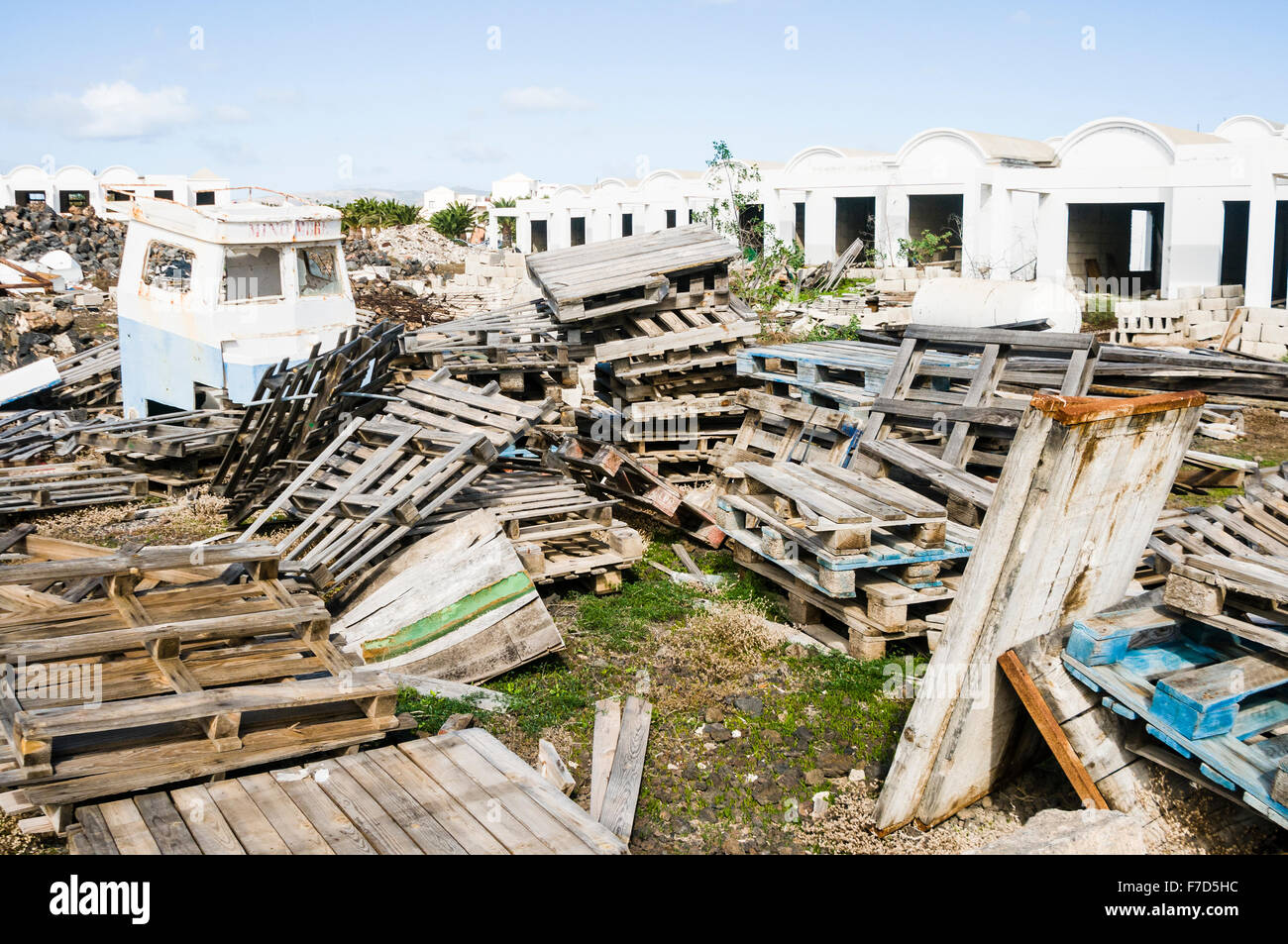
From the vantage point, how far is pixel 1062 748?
13.0 ft

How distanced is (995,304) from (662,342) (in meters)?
6.45

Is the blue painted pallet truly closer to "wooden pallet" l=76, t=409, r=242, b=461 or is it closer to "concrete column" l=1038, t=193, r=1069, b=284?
"wooden pallet" l=76, t=409, r=242, b=461

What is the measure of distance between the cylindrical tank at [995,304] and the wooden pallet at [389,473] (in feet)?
21.4

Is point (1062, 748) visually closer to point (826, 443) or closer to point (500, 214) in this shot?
point (826, 443)

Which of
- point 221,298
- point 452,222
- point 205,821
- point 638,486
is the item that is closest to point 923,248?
point 638,486

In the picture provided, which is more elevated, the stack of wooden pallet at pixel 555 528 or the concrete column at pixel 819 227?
the concrete column at pixel 819 227

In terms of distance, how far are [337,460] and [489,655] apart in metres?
2.76

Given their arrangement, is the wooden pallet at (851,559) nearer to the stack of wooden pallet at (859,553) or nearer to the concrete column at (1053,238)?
the stack of wooden pallet at (859,553)

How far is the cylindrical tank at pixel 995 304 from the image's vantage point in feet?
42.2

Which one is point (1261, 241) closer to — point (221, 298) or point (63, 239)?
point (221, 298)

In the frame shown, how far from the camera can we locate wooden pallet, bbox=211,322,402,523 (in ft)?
28.2

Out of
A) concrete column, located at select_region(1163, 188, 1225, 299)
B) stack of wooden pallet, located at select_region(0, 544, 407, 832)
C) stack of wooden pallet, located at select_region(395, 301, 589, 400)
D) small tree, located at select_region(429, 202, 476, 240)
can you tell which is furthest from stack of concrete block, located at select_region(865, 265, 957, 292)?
small tree, located at select_region(429, 202, 476, 240)

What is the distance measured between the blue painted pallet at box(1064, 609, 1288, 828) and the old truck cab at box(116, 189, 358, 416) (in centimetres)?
873

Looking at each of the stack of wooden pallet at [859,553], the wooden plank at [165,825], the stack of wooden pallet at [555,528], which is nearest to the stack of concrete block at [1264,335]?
the stack of wooden pallet at [859,553]
